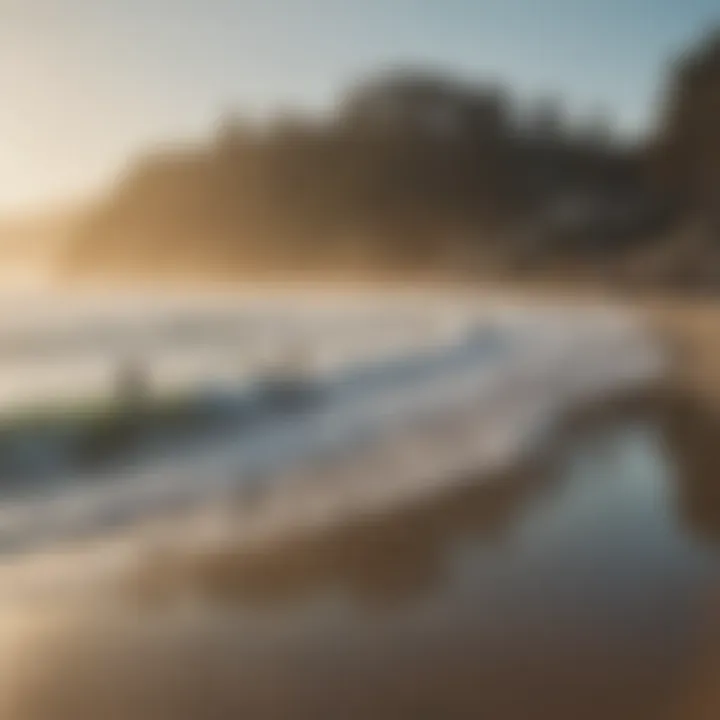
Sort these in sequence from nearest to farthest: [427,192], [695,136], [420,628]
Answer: [420,628], [695,136], [427,192]

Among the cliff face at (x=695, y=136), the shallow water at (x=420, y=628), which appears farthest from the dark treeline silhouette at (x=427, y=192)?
the shallow water at (x=420, y=628)

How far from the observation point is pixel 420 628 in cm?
153

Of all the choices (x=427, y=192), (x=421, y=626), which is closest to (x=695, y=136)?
(x=427, y=192)

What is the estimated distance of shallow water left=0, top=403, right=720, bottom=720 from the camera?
1286mm

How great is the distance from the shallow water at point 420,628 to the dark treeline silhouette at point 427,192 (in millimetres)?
4317

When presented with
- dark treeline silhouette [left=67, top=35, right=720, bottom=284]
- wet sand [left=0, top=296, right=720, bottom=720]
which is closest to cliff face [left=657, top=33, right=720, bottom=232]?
dark treeline silhouette [left=67, top=35, right=720, bottom=284]

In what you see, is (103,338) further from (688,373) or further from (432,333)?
(688,373)

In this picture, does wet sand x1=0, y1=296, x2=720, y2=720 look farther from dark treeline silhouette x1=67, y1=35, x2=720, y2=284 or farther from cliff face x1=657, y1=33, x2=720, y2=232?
cliff face x1=657, y1=33, x2=720, y2=232

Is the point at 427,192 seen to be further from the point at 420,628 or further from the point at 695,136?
the point at 420,628

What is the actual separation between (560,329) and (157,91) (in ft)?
10.3

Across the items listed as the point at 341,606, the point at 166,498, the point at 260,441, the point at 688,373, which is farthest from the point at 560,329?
the point at 341,606

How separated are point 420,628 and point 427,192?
7398 millimetres

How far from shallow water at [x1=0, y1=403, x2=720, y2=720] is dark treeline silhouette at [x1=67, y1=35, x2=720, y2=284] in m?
4.32

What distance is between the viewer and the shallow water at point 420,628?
1286 mm
